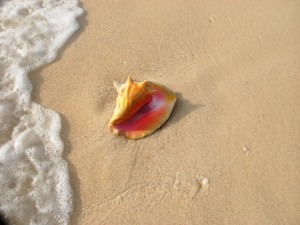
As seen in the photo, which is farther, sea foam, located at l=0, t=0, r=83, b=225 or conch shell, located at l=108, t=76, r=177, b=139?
conch shell, located at l=108, t=76, r=177, b=139

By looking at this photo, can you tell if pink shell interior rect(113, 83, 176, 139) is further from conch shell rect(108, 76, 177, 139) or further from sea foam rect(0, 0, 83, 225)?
sea foam rect(0, 0, 83, 225)

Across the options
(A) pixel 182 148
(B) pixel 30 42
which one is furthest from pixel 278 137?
(B) pixel 30 42

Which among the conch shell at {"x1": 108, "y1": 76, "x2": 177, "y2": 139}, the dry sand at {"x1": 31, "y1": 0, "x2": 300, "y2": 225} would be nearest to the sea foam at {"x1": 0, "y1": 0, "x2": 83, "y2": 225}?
the dry sand at {"x1": 31, "y1": 0, "x2": 300, "y2": 225}

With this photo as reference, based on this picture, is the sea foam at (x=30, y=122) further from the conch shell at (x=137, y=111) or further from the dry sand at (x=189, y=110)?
the conch shell at (x=137, y=111)

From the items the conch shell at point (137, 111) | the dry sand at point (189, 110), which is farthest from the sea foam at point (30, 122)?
the conch shell at point (137, 111)

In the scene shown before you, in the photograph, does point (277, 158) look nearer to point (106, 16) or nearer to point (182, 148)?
point (182, 148)

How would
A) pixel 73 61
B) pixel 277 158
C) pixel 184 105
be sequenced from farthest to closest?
1. pixel 73 61
2. pixel 184 105
3. pixel 277 158
